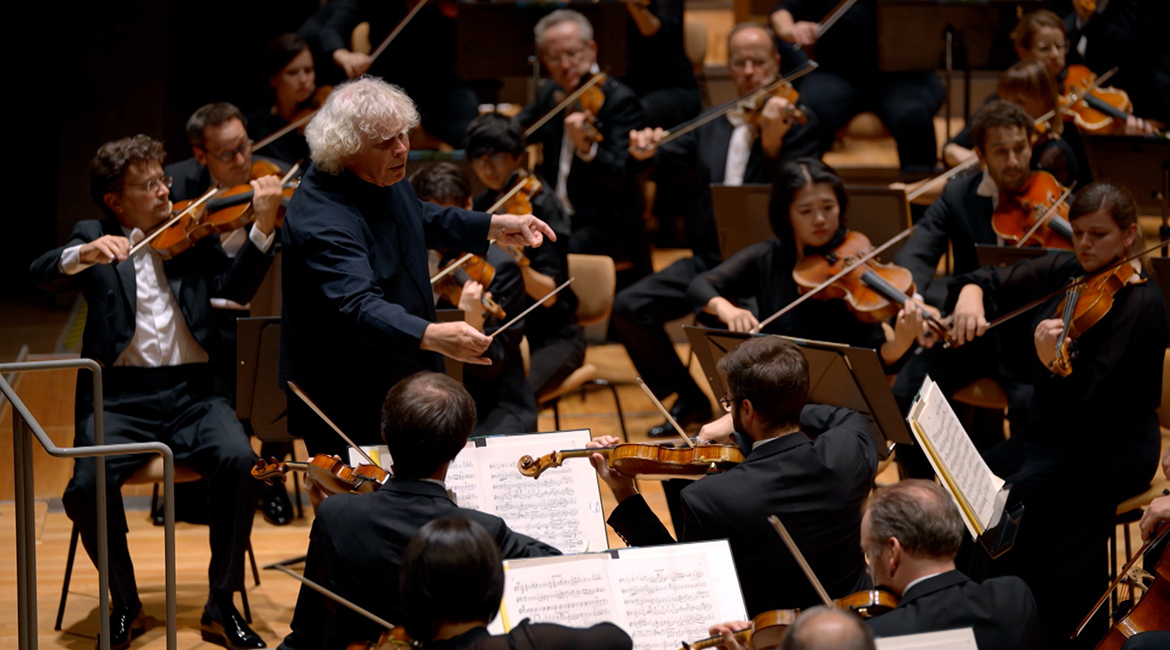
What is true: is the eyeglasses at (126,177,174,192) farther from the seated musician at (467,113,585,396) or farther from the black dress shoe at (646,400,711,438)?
the black dress shoe at (646,400,711,438)

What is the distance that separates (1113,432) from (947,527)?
4.94 ft

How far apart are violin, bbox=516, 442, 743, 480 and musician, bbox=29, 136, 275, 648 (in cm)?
128

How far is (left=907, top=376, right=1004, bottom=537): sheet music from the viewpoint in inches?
94.2

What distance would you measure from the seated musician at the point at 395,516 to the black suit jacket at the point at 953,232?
2387 millimetres

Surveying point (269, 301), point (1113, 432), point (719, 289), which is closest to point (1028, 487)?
point (1113, 432)

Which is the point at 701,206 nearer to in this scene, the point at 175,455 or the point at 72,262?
the point at 175,455

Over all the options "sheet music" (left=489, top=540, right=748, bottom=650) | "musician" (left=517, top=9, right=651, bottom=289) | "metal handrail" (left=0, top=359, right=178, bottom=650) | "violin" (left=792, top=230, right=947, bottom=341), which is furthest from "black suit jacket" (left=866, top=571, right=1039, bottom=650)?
"musician" (left=517, top=9, right=651, bottom=289)

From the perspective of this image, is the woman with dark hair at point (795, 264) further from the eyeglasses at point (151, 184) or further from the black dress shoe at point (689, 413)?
the eyeglasses at point (151, 184)

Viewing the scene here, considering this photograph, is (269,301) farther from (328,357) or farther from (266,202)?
(328,357)

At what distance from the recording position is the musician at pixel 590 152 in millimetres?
5102

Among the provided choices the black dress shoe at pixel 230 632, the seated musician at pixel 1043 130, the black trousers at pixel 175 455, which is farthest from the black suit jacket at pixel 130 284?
the seated musician at pixel 1043 130

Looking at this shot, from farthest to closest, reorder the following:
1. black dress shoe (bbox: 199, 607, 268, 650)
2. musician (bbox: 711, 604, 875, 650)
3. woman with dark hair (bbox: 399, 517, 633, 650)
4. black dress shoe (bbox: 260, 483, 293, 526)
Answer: black dress shoe (bbox: 260, 483, 293, 526) < black dress shoe (bbox: 199, 607, 268, 650) < woman with dark hair (bbox: 399, 517, 633, 650) < musician (bbox: 711, 604, 875, 650)

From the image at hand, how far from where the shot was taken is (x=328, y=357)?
2744mm

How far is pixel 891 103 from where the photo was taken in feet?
18.6
